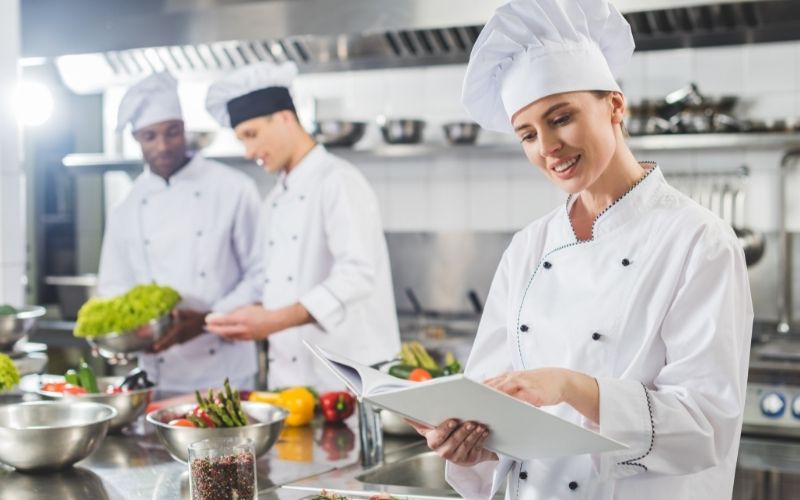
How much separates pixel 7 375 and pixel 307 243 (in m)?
1.20

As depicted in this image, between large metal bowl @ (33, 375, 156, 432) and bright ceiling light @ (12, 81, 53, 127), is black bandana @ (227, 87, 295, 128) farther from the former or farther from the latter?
bright ceiling light @ (12, 81, 53, 127)

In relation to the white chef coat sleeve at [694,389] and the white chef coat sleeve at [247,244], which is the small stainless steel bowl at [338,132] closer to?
the white chef coat sleeve at [247,244]

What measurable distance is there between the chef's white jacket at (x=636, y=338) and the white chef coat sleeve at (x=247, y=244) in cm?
214

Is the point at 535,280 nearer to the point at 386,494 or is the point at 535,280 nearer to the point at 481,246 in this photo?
the point at 386,494

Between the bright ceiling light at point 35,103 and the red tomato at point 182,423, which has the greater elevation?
the bright ceiling light at point 35,103

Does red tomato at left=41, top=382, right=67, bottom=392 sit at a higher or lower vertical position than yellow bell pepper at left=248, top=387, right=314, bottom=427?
higher

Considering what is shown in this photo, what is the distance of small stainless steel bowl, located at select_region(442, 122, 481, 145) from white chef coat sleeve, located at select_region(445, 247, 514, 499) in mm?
2879

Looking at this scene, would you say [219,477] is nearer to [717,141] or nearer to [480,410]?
[480,410]

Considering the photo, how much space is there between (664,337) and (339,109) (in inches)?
157

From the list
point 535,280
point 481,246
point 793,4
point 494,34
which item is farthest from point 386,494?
point 481,246

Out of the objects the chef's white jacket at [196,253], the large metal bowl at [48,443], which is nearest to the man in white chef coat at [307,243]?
the chef's white jacket at [196,253]

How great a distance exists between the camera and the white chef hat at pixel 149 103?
13.2 feet

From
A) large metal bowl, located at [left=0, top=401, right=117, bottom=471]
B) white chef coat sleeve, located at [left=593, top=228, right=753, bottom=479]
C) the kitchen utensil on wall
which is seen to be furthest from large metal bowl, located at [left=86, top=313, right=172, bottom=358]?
the kitchen utensil on wall

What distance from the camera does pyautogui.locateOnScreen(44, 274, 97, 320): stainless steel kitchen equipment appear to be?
579cm
